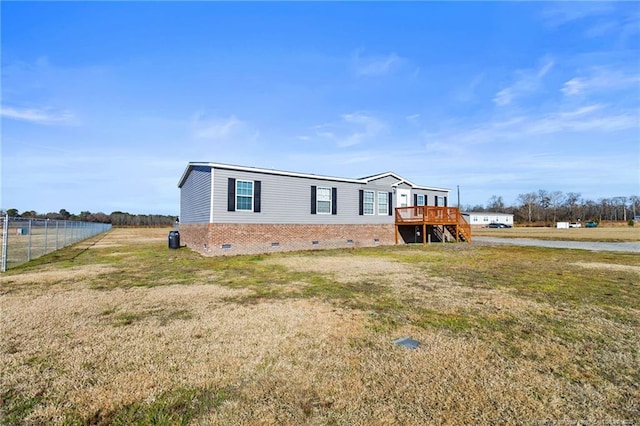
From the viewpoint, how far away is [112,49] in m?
11.2

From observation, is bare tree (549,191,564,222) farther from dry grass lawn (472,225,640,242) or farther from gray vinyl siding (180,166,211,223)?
gray vinyl siding (180,166,211,223)

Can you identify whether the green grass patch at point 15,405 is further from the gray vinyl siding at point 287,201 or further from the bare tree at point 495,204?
the bare tree at point 495,204

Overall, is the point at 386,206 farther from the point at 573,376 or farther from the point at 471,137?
the point at 573,376

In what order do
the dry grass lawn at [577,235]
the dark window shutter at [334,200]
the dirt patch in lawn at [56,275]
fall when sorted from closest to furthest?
the dirt patch in lawn at [56,275]
the dark window shutter at [334,200]
the dry grass lawn at [577,235]

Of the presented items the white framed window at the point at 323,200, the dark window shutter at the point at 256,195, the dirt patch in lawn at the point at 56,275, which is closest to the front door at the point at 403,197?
the white framed window at the point at 323,200

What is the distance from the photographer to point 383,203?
2028 centimetres

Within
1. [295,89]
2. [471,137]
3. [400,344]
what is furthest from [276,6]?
[471,137]

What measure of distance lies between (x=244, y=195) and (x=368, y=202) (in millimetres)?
8274

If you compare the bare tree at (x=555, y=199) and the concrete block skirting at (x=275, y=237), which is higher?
the bare tree at (x=555, y=199)

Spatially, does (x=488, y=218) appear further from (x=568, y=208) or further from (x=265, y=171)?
(x=265, y=171)

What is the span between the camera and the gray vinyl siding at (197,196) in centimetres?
1427

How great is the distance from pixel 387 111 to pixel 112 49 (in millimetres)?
13975

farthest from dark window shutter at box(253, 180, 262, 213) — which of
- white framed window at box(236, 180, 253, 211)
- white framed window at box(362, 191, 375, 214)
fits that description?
white framed window at box(362, 191, 375, 214)

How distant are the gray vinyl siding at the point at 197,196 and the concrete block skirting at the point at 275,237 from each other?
21.4 inches
